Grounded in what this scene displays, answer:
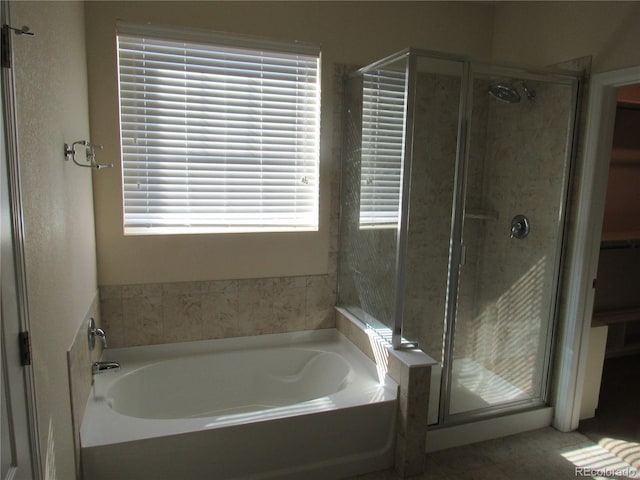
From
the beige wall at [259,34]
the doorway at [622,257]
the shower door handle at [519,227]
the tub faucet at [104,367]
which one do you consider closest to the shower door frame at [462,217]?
the shower door handle at [519,227]

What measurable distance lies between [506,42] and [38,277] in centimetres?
307

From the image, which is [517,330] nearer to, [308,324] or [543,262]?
[543,262]

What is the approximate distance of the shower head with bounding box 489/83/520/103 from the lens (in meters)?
2.62

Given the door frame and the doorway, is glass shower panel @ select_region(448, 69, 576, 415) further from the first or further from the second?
the doorway

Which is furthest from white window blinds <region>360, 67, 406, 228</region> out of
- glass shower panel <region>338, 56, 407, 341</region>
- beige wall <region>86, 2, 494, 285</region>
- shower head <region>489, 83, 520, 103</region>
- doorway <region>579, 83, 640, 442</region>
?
doorway <region>579, 83, 640, 442</region>

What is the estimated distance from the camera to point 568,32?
260 cm

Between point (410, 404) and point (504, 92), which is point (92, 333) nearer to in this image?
point (410, 404)

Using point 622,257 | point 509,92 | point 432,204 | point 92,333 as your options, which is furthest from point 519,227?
point 92,333

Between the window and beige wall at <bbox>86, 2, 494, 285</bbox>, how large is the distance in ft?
0.22

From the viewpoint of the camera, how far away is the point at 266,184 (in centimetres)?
285

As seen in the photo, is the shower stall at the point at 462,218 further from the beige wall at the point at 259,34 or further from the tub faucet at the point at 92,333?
the tub faucet at the point at 92,333

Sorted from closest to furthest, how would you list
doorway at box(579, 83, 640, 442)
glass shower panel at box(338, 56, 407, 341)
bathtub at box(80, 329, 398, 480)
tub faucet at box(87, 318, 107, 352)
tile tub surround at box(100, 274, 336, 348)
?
bathtub at box(80, 329, 398, 480) < tub faucet at box(87, 318, 107, 352) < glass shower panel at box(338, 56, 407, 341) < tile tub surround at box(100, 274, 336, 348) < doorway at box(579, 83, 640, 442)

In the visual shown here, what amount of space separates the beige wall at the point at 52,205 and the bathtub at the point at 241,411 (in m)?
0.30

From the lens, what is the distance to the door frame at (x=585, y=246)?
2.45m
